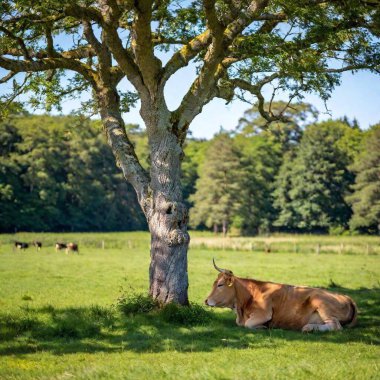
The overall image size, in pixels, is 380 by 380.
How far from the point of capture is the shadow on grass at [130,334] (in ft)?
31.3

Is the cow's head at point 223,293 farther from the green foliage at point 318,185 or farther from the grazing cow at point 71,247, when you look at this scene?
the green foliage at point 318,185

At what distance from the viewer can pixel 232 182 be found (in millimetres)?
81750

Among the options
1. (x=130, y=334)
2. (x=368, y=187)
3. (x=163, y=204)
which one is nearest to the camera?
(x=130, y=334)

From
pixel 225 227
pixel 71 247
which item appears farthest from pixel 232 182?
pixel 71 247

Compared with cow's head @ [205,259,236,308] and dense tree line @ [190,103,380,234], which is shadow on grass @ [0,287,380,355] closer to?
cow's head @ [205,259,236,308]

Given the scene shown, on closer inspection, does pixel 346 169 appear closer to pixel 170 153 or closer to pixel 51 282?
pixel 51 282

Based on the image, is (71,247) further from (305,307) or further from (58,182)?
(58,182)

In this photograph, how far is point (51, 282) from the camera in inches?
896

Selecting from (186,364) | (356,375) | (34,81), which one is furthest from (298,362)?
(34,81)

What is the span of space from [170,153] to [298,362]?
6.40 m

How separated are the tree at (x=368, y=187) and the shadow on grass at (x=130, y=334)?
6340 cm

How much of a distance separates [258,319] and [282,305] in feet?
2.01

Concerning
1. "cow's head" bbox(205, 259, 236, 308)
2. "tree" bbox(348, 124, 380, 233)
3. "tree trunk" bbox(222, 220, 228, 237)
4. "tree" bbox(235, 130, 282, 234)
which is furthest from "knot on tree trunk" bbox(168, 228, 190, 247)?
"tree trunk" bbox(222, 220, 228, 237)

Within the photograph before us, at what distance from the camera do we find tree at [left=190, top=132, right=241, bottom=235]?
8106 centimetres
